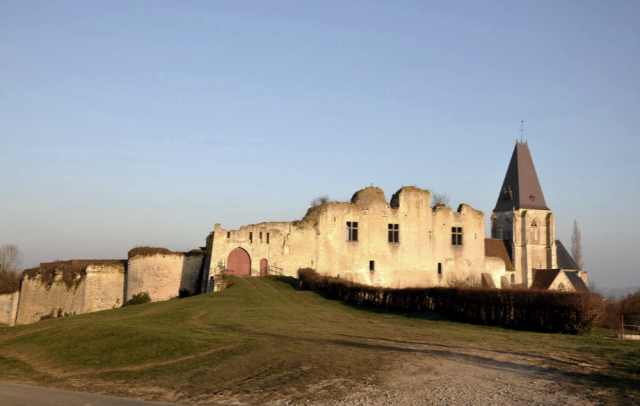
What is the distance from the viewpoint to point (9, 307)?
151 ft

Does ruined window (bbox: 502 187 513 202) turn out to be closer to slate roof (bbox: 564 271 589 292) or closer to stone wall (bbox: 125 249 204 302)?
slate roof (bbox: 564 271 589 292)

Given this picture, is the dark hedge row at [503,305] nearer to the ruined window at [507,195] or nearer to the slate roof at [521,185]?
the slate roof at [521,185]

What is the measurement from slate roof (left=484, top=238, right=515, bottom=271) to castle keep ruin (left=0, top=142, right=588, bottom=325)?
6.13m

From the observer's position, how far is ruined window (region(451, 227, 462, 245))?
4462cm

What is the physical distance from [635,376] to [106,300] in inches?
1491

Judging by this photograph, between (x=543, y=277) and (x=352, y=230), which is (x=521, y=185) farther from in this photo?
(x=352, y=230)

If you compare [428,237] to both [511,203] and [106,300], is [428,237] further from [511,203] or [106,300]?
[106,300]

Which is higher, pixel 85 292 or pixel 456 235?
pixel 456 235

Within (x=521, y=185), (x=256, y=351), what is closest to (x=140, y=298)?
(x=256, y=351)

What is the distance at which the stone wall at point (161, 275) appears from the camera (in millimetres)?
37906

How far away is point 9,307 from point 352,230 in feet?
103

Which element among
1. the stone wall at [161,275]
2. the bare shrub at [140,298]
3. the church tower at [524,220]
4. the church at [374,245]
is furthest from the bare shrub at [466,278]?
the bare shrub at [140,298]

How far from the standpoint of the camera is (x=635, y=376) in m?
9.66

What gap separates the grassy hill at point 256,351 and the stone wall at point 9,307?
27274 millimetres
